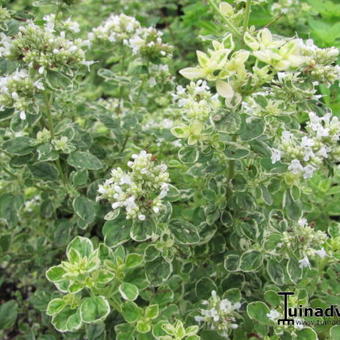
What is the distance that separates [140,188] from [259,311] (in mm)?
683

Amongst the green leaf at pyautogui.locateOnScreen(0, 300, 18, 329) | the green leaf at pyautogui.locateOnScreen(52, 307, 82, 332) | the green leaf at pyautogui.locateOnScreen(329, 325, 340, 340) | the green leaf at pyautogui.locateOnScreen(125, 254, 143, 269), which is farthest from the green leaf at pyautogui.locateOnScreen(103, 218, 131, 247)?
the green leaf at pyautogui.locateOnScreen(0, 300, 18, 329)

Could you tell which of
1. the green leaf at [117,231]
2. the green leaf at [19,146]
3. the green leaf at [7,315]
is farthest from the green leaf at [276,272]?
the green leaf at [7,315]

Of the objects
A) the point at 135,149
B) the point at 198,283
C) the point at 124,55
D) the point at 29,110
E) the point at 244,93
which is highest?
the point at 244,93

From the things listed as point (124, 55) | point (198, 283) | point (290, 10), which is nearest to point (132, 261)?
point (198, 283)

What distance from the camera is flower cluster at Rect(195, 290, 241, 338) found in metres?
1.59

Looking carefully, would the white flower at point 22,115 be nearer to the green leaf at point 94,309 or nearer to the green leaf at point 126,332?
the green leaf at point 94,309

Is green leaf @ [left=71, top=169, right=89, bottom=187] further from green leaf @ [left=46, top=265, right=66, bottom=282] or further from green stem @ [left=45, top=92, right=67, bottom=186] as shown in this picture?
green leaf @ [left=46, top=265, right=66, bottom=282]

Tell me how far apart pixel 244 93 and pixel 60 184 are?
0.93m

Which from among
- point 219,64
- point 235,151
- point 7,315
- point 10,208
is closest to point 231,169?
point 235,151

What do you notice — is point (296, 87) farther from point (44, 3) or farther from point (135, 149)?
point (44, 3)

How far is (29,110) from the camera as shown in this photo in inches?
62.1

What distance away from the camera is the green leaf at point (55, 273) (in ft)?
4.47

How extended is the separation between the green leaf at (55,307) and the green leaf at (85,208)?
390mm

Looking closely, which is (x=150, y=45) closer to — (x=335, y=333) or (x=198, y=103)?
(x=198, y=103)
